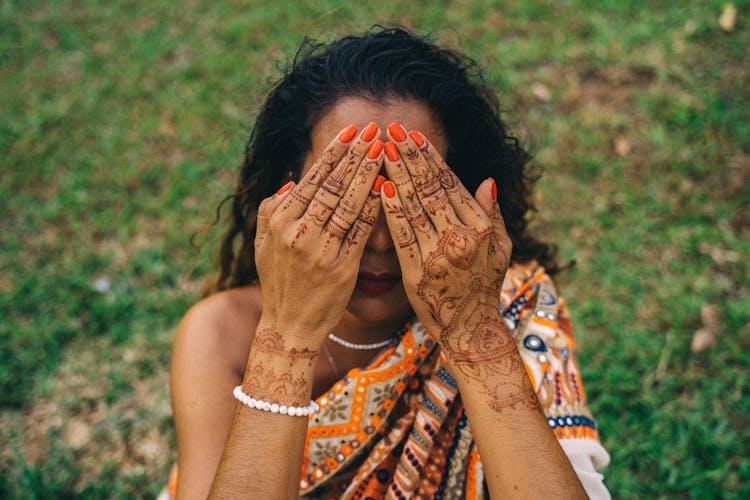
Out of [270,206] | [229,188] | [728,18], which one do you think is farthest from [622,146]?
[270,206]

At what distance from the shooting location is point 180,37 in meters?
5.52

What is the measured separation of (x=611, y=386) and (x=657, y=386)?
0.78ft

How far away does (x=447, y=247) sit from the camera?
1738 millimetres

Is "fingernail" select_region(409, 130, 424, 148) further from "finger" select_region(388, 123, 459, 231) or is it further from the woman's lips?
the woman's lips

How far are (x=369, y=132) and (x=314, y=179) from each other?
0.67 ft

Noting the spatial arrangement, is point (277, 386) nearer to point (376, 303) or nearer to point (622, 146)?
point (376, 303)

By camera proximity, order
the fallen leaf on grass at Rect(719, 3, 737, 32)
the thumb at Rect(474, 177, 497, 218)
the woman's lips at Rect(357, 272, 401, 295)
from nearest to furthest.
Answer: the thumb at Rect(474, 177, 497, 218), the woman's lips at Rect(357, 272, 401, 295), the fallen leaf on grass at Rect(719, 3, 737, 32)

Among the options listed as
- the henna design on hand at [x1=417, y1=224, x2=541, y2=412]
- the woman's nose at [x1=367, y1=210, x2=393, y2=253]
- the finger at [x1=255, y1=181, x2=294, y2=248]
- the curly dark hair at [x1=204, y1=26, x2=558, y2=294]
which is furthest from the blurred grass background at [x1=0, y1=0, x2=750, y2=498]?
the henna design on hand at [x1=417, y1=224, x2=541, y2=412]

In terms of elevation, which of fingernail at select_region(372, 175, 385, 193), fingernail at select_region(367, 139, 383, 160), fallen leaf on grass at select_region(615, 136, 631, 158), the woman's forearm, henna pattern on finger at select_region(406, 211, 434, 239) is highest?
fallen leaf on grass at select_region(615, 136, 631, 158)

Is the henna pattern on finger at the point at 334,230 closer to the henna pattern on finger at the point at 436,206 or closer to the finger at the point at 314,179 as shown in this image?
the finger at the point at 314,179

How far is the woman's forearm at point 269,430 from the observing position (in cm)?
172

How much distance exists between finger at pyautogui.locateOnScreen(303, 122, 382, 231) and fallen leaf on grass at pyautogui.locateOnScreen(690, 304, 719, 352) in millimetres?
2425

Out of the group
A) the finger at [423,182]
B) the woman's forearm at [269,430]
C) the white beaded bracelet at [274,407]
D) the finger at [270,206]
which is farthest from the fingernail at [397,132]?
the white beaded bracelet at [274,407]

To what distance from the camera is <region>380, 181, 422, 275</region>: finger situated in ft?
5.77
